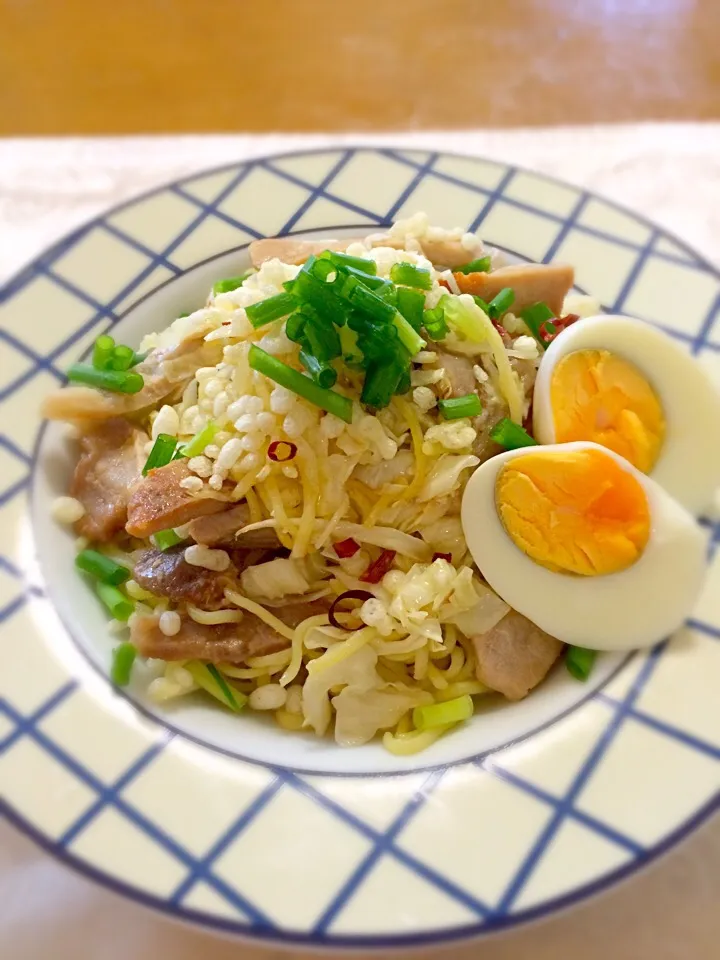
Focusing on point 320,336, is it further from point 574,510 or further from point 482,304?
point 574,510

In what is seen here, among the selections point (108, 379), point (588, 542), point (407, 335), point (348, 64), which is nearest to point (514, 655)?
Result: point (588, 542)

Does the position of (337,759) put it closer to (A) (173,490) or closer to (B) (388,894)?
(B) (388,894)

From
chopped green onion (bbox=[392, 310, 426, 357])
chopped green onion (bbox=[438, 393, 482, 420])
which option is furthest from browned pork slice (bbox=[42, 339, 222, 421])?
chopped green onion (bbox=[438, 393, 482, 420])

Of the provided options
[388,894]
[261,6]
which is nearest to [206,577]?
[388,894]

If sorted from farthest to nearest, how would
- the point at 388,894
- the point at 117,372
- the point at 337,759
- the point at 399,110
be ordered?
the point at 399,110
the point at 117,372
the point at 337,759
the point at 388,894

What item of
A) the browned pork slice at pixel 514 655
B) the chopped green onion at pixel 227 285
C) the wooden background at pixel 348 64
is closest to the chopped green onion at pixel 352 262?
the chopped green onion at pixel 227 285

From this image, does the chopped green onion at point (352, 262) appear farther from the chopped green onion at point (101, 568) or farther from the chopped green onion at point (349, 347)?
the chopped green onion at point (101, 568)
